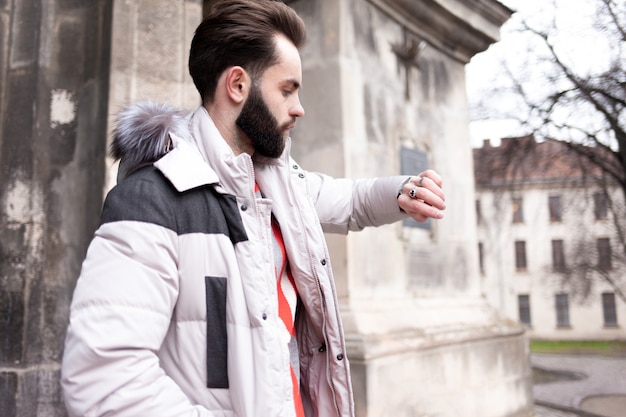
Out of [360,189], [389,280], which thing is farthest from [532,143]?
[360,189]

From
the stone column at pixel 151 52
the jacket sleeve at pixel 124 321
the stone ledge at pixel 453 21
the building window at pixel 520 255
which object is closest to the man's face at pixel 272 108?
the jacket sleeve at pixel 124 321

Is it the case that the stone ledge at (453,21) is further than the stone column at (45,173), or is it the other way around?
the stone ledge at (453,21)

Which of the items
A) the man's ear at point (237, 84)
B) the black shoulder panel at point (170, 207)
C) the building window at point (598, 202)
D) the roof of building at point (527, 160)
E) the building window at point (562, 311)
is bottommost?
the building window at point (562, 311)

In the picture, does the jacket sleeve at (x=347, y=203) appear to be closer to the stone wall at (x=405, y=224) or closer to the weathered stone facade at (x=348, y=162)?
the weathered stone facade at (x=348, y=162)

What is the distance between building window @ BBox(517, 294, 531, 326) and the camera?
4603 centimetres

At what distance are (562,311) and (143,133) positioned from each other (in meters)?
48.5

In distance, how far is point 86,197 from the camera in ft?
11.3

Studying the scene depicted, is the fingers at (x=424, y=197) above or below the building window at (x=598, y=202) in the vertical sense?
below

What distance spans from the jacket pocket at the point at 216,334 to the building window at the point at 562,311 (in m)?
47.8

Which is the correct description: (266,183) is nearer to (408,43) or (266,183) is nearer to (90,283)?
(90,283)

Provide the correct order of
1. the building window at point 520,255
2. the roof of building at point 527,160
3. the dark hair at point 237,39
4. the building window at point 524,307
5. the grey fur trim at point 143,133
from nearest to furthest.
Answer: the grey fur trim at point 143,133, the dark hair at point 237,39, the roof of building at point 527,160, the building window at point 524,307, the building window at point 520,255

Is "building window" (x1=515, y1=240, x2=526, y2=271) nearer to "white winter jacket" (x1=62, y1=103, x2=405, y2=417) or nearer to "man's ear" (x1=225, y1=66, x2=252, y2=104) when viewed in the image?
"white winter jacket" (x1=62, y1=103, x2=405, y2=417)

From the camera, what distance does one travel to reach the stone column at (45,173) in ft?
10.7

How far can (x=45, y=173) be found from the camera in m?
3.45
